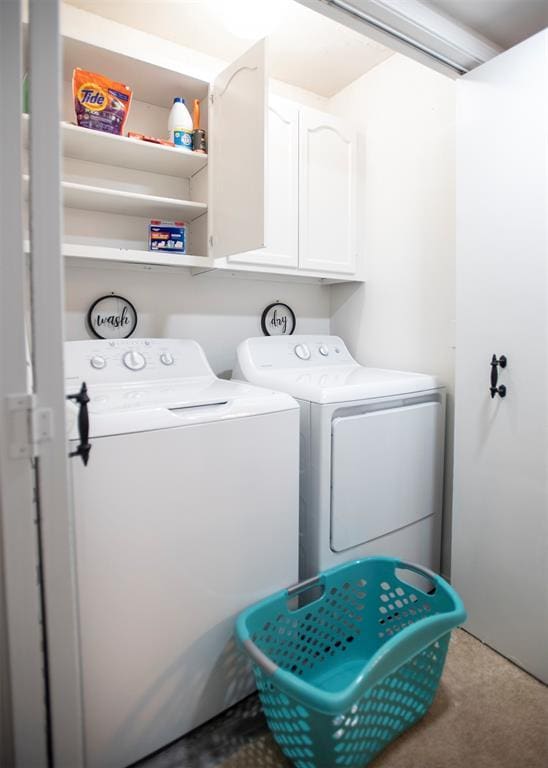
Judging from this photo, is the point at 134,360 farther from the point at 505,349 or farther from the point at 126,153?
the point at 505,349

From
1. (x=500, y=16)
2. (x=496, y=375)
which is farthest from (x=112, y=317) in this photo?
(x=500, y=16)

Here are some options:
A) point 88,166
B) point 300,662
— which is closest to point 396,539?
point 300,662

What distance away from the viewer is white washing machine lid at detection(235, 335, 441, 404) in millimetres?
1665

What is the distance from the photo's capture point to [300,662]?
4.99 ft

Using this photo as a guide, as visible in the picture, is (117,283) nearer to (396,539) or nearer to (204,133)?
(204,133)

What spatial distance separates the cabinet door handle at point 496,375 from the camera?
1588 millimetres

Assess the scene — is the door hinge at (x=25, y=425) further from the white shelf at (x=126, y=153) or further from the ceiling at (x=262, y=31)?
the ceiling at (x=262, y=31)

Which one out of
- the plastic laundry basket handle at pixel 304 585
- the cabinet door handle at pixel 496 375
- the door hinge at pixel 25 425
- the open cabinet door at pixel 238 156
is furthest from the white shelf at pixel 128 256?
the plastic laundry basket handle at pixel 304 585

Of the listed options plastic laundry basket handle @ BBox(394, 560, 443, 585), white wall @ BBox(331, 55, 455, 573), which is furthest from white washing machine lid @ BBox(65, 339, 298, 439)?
white wall @ BBox(331, 55, 455, 573)

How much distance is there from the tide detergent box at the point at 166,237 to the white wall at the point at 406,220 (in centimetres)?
103

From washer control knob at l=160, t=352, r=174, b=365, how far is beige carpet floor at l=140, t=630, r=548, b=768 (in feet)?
4.20

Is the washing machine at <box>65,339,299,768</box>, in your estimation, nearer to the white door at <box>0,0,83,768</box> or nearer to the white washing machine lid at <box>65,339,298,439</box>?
the white washing machine lid at <box>65,339,298,439</box>

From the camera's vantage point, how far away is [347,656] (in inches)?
63.9

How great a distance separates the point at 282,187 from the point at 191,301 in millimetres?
698
